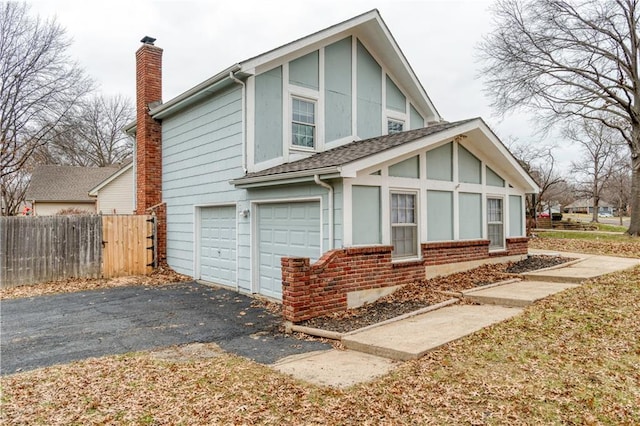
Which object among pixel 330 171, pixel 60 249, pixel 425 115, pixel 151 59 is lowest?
pixel 60 249

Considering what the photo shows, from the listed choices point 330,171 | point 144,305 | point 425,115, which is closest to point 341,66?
point 425,115

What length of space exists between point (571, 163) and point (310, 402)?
50992 mm

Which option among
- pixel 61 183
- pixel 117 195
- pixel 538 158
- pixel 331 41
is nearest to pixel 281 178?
pixel 331 41

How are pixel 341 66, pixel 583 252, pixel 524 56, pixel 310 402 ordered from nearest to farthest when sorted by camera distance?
pixel 310 402 → pixel 341 66 → pixel 583 252 → pixel 524 56

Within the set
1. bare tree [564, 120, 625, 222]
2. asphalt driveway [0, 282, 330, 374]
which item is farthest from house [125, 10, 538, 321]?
bare tree [564, 120, 625, 222]

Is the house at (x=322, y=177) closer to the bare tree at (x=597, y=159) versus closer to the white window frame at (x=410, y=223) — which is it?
the white window frame at (x=410, y=223)

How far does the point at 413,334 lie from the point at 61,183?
3069 cm

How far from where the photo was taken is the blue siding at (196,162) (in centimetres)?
1055

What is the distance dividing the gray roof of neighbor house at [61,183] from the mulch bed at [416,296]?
89.5ft

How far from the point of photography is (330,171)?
298 inches

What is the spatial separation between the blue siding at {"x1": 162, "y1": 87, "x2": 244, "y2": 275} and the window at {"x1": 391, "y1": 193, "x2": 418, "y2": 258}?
3934mm

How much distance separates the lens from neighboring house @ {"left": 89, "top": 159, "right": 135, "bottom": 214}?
25.5m

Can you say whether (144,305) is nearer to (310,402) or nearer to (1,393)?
(1,393)

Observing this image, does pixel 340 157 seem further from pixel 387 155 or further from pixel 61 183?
pixel 61 183
